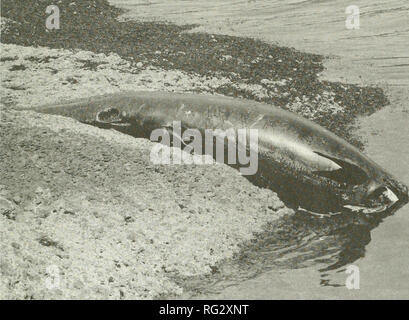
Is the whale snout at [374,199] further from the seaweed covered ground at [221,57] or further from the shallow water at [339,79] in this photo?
the seaweed covered ground at [221,57]

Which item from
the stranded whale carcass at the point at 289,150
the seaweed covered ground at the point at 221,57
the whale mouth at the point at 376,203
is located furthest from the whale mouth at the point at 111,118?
the whale mouth at the point at 376,203

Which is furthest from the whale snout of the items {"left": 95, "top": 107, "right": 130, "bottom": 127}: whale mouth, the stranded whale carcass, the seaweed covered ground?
{"left": 95, "top": 107, "right": 130, "bottom": 127}: whale mouth

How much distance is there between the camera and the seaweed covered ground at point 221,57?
786cm

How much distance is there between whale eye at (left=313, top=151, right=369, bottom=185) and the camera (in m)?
5.52

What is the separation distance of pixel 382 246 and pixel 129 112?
2.71 metres

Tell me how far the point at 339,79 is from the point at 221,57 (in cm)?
171

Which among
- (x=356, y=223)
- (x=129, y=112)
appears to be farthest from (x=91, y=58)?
(x=356, y=223)

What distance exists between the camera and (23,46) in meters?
8.67

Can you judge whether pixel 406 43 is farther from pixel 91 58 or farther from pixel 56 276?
pixel 56 276

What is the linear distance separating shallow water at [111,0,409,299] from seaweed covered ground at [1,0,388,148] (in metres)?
0.34

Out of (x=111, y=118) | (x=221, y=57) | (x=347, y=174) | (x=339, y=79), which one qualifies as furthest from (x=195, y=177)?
(x=339, y=79)

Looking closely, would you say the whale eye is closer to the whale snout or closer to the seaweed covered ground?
the whale snout

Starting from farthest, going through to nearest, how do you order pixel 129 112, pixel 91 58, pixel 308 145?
pixel 91 58 → pixel 129 112 → pixel 308 145
